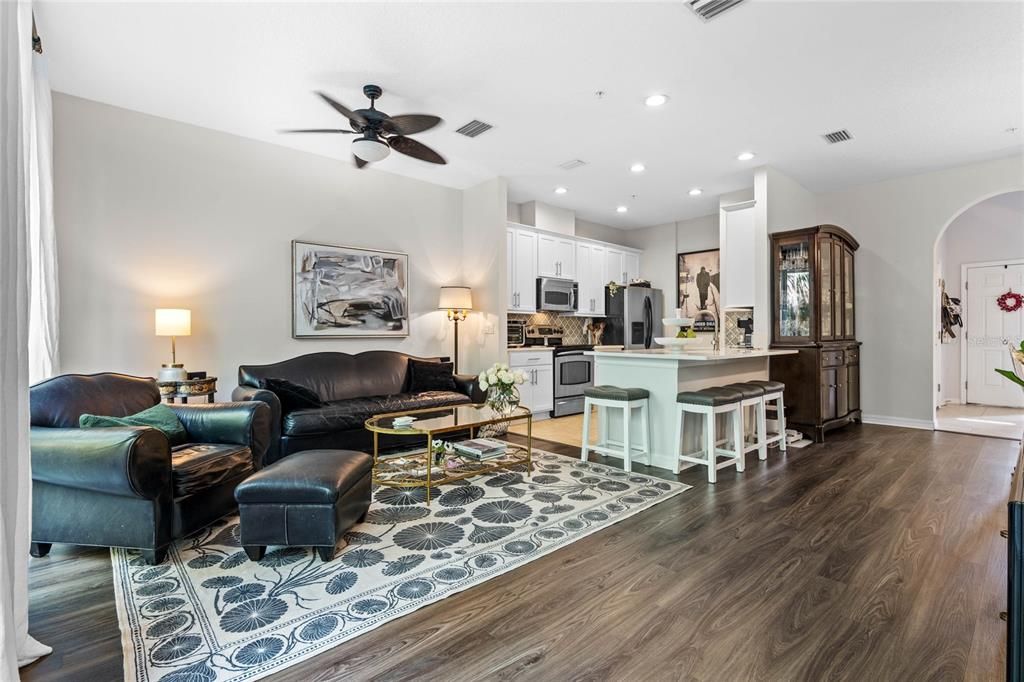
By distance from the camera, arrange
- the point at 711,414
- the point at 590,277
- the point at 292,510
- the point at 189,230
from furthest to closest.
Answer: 1. the point at 590,277
2. the point at 189,230
3. the point at 711,414
4. the point at 292,510

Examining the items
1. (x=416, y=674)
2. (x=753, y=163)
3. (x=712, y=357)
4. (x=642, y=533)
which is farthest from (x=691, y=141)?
(x=416, y=674)

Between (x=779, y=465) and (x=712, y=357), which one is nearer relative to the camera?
(x=712, y=357)

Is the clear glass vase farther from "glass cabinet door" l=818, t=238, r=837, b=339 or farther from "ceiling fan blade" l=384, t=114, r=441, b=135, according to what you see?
"glass cabinet door" l=818, t=238, r=837, b=339

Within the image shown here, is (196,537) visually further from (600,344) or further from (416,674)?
(600,344)

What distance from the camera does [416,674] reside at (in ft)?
5.29

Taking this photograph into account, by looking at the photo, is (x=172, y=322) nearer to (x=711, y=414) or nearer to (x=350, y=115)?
(x=350, y=115)

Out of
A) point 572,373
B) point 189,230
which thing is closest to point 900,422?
point 572,373

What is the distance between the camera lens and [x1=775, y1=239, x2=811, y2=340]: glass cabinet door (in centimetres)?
528

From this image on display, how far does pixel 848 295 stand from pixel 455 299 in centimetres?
468

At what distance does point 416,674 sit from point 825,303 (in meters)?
5.46

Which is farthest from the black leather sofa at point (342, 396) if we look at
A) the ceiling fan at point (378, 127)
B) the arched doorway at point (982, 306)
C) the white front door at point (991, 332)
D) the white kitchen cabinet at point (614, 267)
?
the white front door at point (991, 332)

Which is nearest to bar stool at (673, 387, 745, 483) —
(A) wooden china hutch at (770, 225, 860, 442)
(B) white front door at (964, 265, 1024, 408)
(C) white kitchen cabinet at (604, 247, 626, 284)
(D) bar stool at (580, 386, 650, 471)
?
(D) bar stool at (580, 386, 650, 471)

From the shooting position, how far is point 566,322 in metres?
7.65

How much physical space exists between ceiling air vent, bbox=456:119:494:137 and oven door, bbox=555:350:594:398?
3080mm
